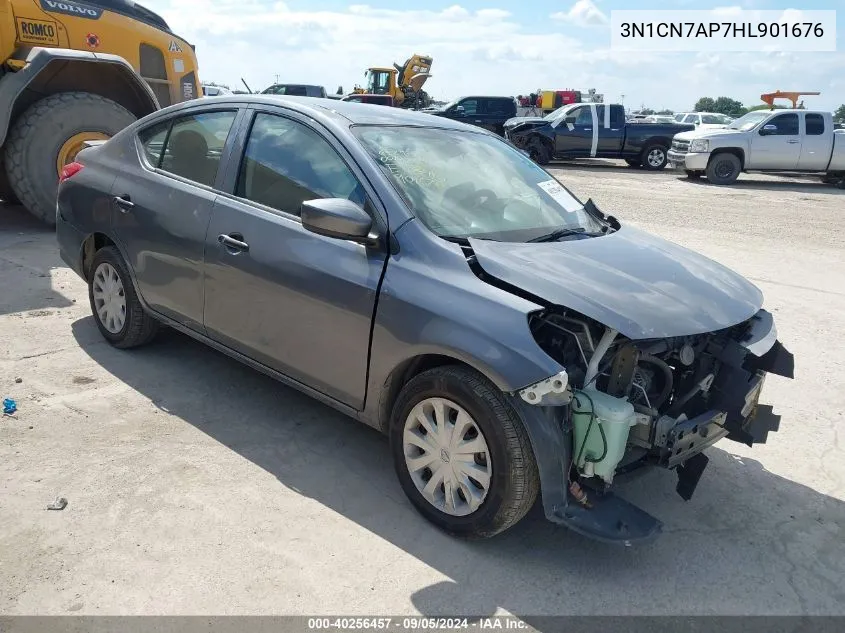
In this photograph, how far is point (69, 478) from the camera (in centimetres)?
324

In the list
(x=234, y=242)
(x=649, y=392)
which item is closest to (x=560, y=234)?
(x=649, y=392)

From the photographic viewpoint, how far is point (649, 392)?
3.07m

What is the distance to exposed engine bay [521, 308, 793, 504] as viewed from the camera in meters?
2.72

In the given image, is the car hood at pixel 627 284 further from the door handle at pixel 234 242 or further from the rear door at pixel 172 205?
the rear door at pixel 172 205

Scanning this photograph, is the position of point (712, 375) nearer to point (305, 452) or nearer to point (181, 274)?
point (305, 452)

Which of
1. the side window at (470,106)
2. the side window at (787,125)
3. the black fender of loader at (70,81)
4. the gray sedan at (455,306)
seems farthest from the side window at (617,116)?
the gray sedan at (455,306)

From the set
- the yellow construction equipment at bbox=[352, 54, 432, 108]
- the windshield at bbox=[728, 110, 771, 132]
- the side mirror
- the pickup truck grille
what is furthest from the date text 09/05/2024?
the yellow construction equipment at bbox=[352, 54, 432, 108]

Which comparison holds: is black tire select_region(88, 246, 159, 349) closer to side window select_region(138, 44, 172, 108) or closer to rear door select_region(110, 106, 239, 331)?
rear door select_region(110, 106, 239, 331)

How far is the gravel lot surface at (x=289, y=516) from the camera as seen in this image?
2652 mm

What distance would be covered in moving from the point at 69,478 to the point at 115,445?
33 centimetres

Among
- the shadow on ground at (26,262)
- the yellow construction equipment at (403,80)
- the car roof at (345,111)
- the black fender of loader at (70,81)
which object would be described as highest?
the yellow construction equipment at (403,80)

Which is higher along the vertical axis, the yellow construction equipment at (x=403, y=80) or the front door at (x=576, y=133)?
the yellow construction equipment at (x=403, y=80)

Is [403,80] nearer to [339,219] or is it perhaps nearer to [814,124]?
[814,124]

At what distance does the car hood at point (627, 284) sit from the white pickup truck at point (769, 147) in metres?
15.1
